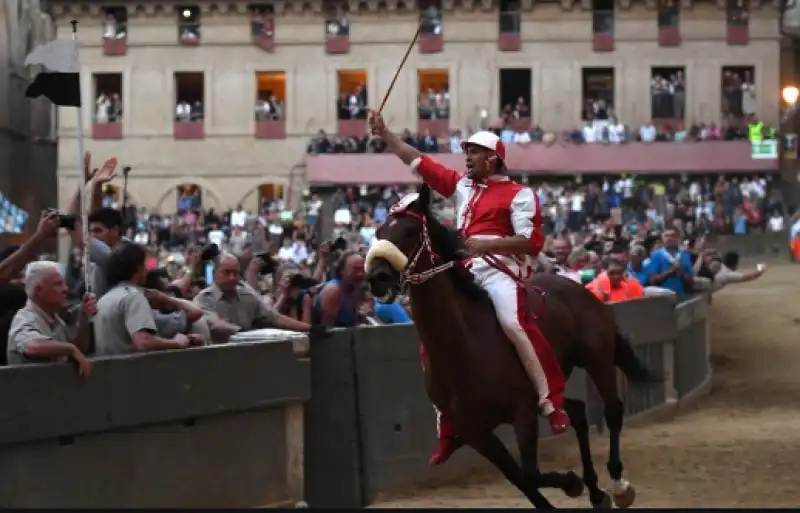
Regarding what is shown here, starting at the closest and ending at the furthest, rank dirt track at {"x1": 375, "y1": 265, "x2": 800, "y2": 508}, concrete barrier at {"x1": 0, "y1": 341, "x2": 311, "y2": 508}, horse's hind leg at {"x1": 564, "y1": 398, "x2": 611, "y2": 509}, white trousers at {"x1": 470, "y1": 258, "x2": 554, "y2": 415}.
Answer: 1. concrete barrier at {"x1": 0, "y1": 341, "x2": 311, "y2": 508}
2. white trousers at {"x1": 470, "y1": 258, "x2": 554, "y2": 415}
3. horse's hind leg at {"x1": 564, "y1": 398, "x2": 611, "y2": 509}
4. dirt track at {"x1": 375, "y1": 265, "x2": 800, "y2": 508}

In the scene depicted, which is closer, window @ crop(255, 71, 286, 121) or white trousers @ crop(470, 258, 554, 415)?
white trousers @ crop(470, 258, 554, 415)

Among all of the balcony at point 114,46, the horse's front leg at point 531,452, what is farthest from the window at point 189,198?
the horse's front leg at point 531,452

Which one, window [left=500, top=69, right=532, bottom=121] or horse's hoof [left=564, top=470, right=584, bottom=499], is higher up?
window [left=500, top=69, right=532, bottom=121]

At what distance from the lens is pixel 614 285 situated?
17.1 m

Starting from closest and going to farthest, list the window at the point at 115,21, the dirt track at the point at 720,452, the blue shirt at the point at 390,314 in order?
the dirt track at the point at 720,452
the blue shirt at the point at 390,314
the window at the point at 115,21

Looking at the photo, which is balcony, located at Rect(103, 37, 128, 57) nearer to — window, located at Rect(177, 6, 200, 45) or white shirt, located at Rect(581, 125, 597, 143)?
window, located at Rect(177, 6, 200, 45)

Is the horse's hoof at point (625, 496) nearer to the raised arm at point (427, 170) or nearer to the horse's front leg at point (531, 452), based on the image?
the horse's front leg at point (531, 452)

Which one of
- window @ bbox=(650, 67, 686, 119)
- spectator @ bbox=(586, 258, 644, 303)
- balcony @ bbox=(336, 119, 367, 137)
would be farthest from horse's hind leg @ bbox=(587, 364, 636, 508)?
window @ bbox=(650, 67, 686, 119)

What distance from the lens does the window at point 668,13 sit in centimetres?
5119

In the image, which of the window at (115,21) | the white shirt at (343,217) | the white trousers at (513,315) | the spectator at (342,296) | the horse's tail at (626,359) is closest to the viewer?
the white trousers at (513,315)

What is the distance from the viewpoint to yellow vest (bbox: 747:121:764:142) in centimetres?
4822

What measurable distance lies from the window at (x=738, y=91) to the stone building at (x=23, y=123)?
2494cm

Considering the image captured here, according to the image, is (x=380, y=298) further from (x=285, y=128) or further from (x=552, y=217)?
(x=285, y=128)

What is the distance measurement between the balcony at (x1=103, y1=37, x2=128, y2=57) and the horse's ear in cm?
4445
